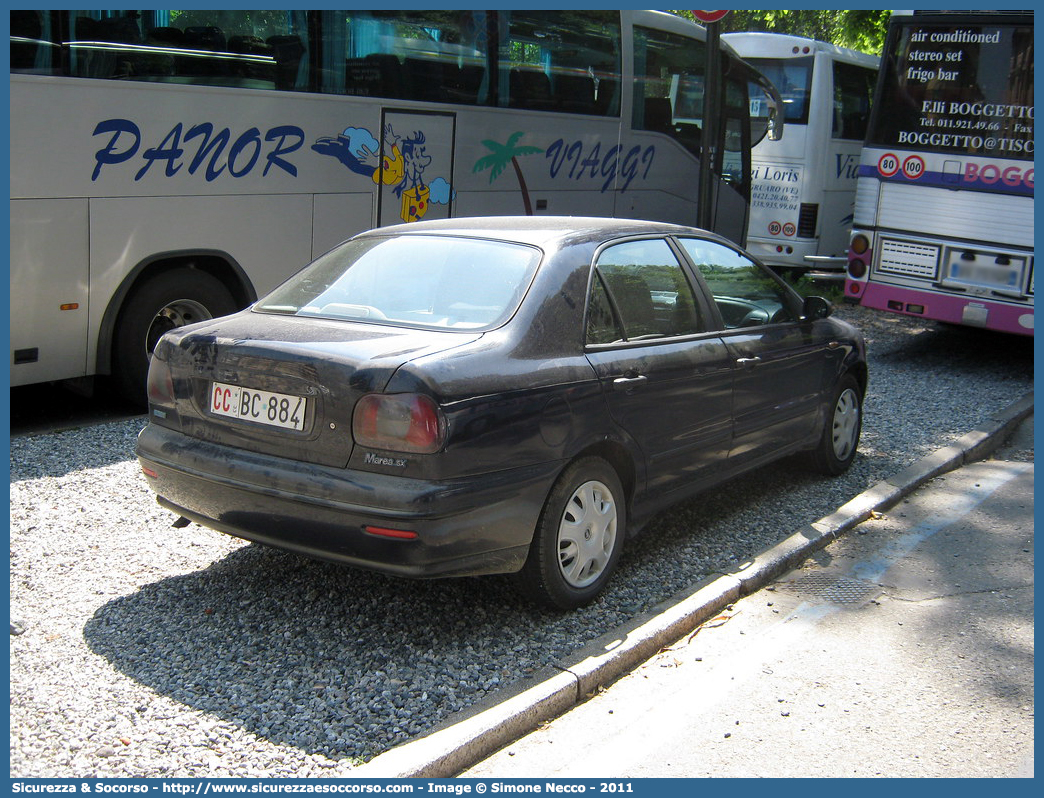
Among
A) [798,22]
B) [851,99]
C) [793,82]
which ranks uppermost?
A: [798,22]

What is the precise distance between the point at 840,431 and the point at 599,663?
3.41 meters

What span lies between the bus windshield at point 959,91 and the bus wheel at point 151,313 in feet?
22.9

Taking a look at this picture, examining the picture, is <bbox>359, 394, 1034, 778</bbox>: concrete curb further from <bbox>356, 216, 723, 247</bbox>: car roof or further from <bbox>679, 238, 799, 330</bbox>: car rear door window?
<bbox>356, 216, 723, 247</bbox>: car roof

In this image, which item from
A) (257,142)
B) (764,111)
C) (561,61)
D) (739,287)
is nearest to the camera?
(739,287)

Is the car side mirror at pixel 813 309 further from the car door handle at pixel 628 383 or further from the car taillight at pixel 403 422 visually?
the car taillight at pixel 403 422

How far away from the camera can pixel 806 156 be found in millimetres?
15203

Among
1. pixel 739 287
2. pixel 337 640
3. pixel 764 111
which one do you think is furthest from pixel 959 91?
pixel 337 640

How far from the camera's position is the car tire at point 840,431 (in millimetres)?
6590

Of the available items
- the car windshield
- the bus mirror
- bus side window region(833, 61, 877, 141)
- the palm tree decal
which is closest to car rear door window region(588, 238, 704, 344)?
the car windshield

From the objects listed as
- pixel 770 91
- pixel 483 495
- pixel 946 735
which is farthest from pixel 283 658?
pixel 770 91

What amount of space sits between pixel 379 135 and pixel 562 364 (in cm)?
507

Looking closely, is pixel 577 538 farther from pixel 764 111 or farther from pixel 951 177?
pixel 764 111

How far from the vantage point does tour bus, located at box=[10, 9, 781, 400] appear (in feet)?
22.1

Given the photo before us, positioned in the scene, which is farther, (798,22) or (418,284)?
(798,22)
